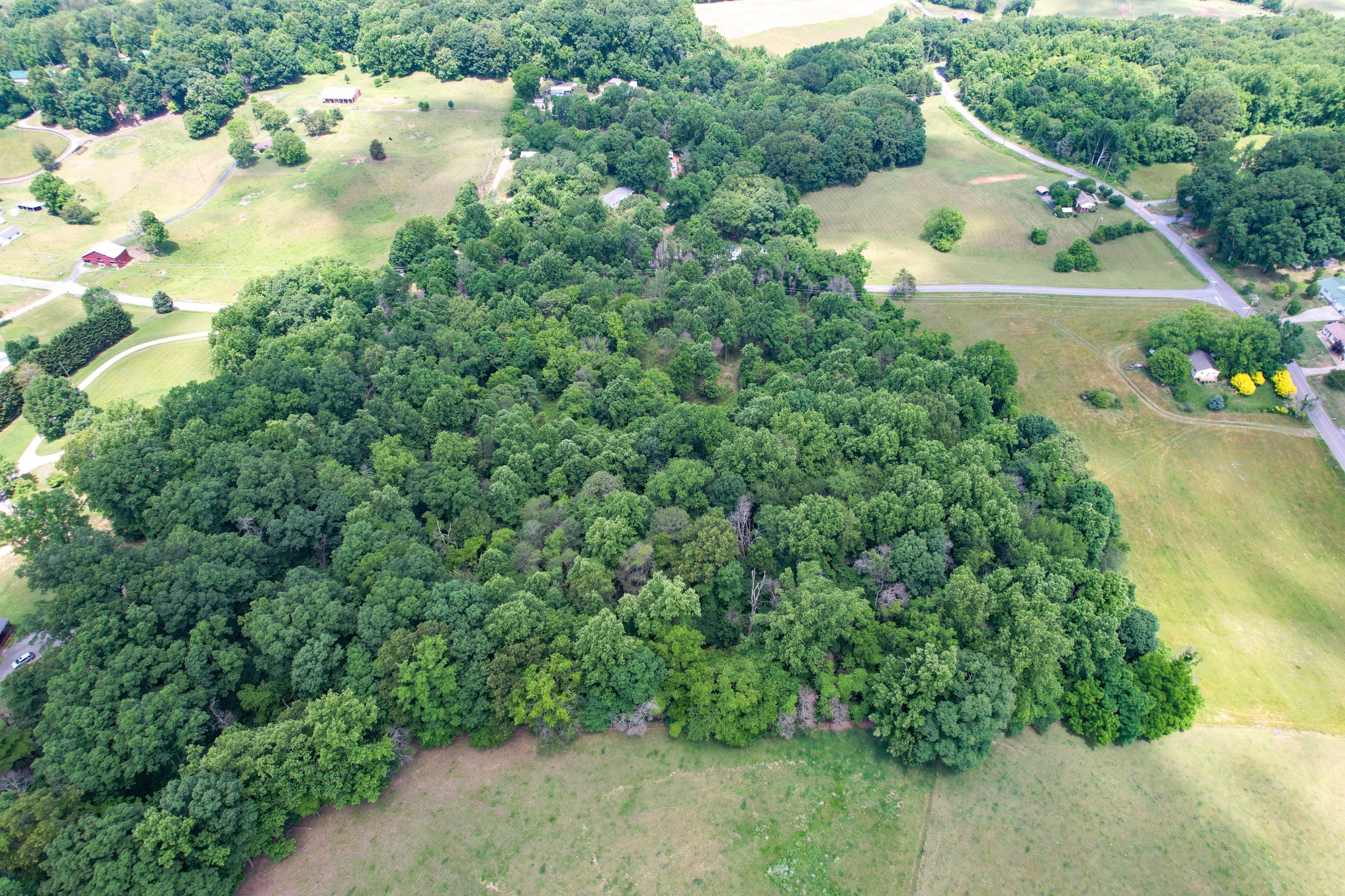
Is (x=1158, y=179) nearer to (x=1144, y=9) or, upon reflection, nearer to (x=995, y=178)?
(x=995, y=178)

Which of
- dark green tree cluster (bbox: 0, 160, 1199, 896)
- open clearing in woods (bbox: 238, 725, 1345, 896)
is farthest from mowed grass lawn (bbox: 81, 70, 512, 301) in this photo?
open clearing in woods (bbox: 238, 725, 1345, 896)

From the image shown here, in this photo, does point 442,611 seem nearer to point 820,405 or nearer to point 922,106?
point 820,405

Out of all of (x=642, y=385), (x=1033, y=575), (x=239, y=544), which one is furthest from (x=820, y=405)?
(x=239, y=544)

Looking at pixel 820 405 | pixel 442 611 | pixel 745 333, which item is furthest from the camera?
pixel 745 333

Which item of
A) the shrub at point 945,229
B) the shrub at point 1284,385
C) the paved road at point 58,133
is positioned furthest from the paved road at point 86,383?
the shrub at point 1284,385

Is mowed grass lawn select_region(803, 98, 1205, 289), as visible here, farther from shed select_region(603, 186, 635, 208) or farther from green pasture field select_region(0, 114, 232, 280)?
green pasture field select_region(0, 114, 232, 280)

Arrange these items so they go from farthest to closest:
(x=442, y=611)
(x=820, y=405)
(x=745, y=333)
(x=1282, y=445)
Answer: (x=745, y=333)
(x=1282, y=445)
(x=820, y=405)
(x=442, y=611)
